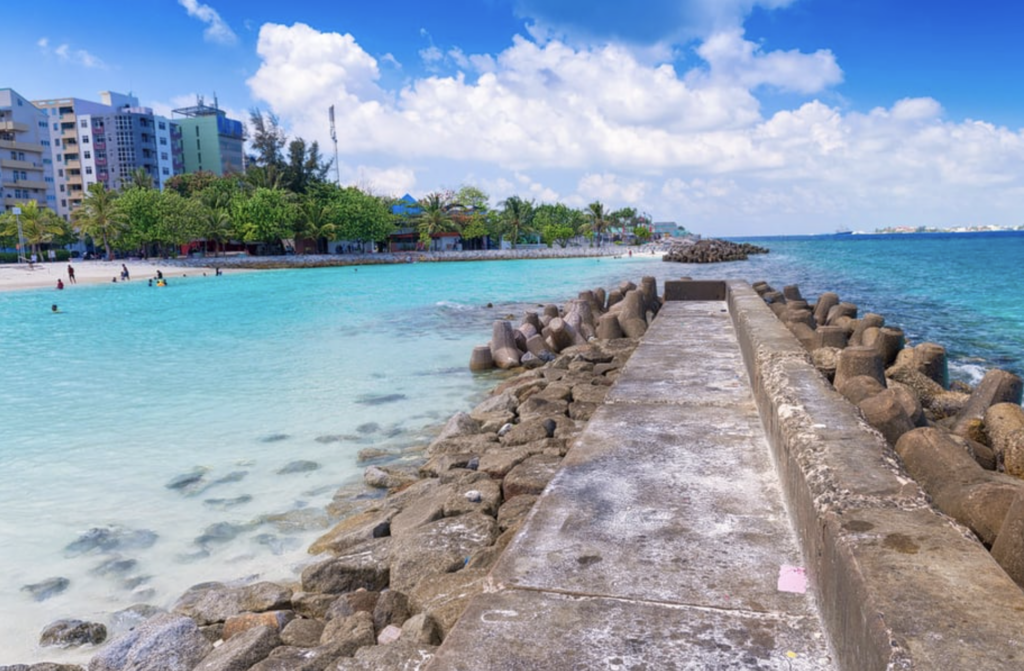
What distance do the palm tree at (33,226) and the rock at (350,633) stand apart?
68.5 meters

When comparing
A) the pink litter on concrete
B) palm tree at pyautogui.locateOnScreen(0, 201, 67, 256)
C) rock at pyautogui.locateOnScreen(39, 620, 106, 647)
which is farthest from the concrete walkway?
palm tree at pyautogui.locateOnScreen(0, 201, 67, 256)

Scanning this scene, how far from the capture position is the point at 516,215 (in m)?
82.8

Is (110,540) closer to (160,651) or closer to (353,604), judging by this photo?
(160,651)

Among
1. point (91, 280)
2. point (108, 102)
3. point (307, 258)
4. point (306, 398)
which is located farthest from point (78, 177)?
point (306, 398)

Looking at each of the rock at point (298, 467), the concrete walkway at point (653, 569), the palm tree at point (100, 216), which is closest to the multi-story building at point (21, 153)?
the palm tree at point (100, 216)

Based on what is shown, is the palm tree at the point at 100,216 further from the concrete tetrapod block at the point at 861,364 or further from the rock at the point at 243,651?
the rock at the point at 243,651

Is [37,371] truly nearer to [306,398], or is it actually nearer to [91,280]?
[306,398]

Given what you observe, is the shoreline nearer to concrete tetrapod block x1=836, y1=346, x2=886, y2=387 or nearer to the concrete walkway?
concrete tetrapod block x1=836, y1=346, x2=886, y2=387

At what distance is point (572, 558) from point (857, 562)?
1.15m

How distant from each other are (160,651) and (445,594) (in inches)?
59.1

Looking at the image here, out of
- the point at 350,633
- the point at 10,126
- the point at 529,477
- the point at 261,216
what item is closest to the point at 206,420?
the point at 529,477

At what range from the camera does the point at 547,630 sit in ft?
7.97

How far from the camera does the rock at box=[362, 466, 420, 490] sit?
6.74 meters

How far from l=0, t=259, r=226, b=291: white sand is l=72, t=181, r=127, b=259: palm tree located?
257 cm
